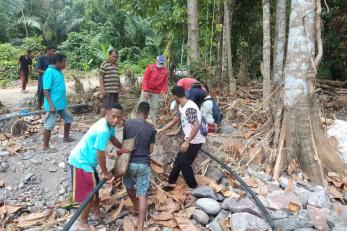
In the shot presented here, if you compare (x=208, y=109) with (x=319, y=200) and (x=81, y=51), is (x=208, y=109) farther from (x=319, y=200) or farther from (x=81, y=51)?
(x=81, y=51)

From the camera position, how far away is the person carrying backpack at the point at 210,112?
720cm

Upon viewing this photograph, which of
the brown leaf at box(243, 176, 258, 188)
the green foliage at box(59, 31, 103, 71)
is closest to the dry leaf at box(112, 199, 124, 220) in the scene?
the brown leaf at box(243, 176, 258, 188)

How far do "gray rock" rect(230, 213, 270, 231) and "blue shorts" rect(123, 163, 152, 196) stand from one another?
1173mm

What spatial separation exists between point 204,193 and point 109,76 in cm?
326

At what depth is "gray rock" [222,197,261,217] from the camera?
16.2 feet

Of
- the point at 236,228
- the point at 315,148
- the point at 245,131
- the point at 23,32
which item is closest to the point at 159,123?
the point at 245,131

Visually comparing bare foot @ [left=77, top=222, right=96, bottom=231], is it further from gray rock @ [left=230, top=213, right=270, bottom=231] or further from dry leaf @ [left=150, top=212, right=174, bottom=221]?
gray rock @ [left=230, top=213, right=270, bottom=231]

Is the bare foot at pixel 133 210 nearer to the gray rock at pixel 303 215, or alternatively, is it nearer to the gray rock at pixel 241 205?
the gray rock at pixel 241 205

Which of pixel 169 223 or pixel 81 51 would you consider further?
pixel 81 51

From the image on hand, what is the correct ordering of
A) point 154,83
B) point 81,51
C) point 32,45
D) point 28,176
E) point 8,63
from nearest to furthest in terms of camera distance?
1. point 28,176
2. point 154,83
3. point 8,63
4. point 32,45
5. point 81,51

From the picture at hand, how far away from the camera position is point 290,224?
4.82m

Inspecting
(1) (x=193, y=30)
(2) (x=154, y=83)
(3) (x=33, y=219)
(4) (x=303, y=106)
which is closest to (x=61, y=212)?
(3) (x=33, y=219)

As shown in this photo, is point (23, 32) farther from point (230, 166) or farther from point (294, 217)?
point (294, 217)

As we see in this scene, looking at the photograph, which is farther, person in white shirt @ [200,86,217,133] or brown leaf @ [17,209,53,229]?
person in white shirt @ [200,86,217,133]
